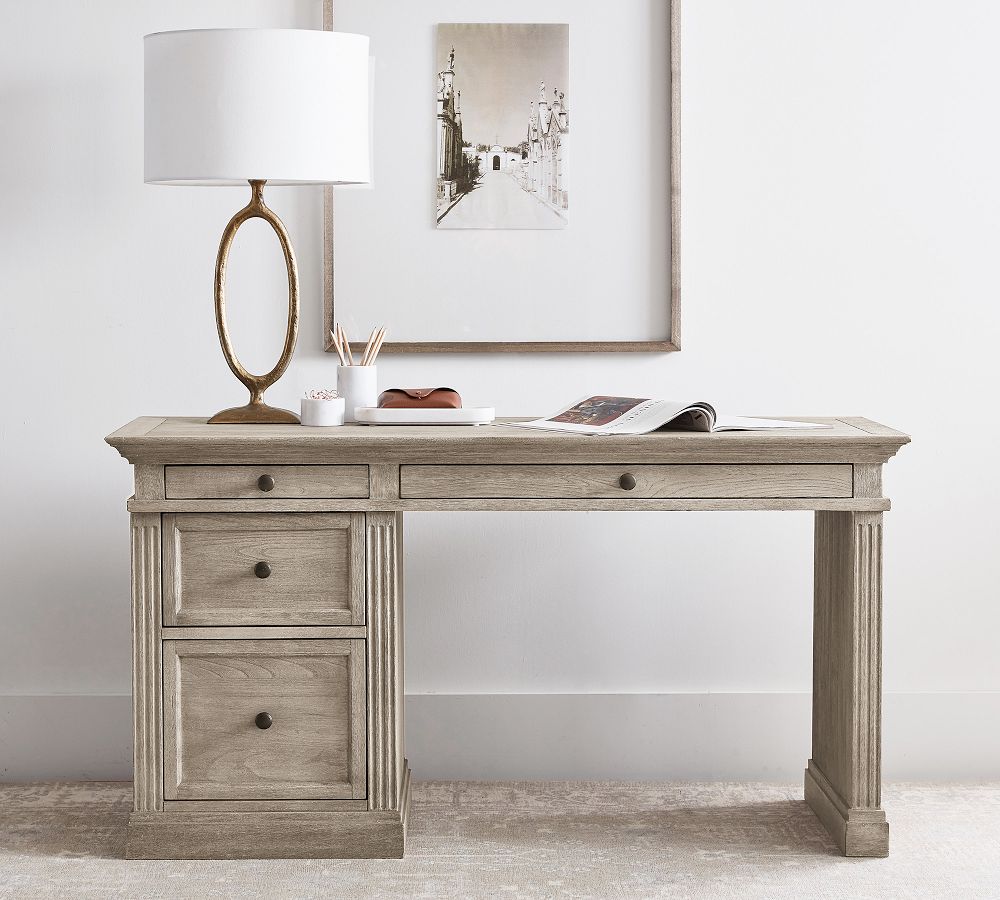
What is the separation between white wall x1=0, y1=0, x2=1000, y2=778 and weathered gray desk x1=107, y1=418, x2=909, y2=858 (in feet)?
1.59

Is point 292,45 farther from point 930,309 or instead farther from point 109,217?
point 930,309

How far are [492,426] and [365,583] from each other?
1.18 ft

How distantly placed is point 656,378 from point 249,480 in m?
0.94

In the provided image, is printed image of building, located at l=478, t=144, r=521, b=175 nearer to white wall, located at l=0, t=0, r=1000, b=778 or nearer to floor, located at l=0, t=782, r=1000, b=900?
white wall, located at l=0, t=0, r=1000, b=778

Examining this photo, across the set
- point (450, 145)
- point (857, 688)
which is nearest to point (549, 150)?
point (450, 145)

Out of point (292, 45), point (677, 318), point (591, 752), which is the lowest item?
point (591, 752)

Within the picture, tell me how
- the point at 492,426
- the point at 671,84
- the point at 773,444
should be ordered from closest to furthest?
the point at 773,444 → the point at 492,426 → the point at 671,84

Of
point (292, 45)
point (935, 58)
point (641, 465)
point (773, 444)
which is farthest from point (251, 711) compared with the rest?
point (935, 58)

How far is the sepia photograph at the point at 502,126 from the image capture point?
2.53 metres

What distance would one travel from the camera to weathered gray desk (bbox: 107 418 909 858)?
2.09 metres

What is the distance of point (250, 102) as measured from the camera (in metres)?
2.12

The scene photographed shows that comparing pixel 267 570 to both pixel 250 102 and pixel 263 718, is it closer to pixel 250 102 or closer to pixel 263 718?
pixel 263 718

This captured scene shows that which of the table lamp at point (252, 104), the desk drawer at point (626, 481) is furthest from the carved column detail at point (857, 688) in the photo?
the table lamp at point (252, 104)

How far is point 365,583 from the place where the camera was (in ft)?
6.99
